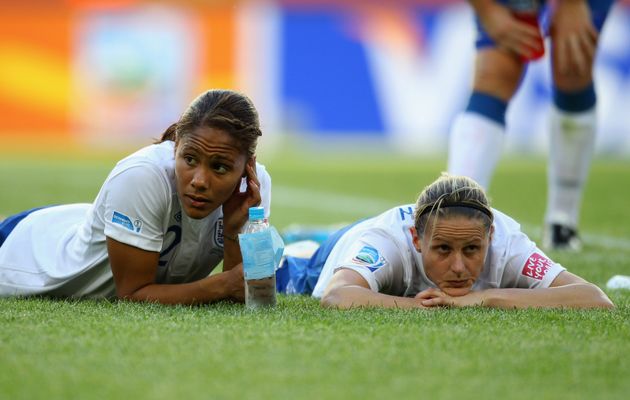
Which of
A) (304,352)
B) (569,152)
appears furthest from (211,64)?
(304,352)

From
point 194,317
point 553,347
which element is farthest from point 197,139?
point 553,347

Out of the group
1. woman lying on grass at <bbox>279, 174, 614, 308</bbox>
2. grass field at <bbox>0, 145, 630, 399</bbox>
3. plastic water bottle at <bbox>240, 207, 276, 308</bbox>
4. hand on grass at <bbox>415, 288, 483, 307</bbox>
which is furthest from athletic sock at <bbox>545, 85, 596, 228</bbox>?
plastic water bottle at <bbox>240, 207, 276, 308</bbox>

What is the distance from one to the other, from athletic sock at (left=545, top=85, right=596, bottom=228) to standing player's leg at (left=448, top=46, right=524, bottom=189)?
763 mm

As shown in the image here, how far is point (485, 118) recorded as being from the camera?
601 centimetres

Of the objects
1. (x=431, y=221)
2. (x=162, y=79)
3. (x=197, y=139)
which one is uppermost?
(x=197, y=139)

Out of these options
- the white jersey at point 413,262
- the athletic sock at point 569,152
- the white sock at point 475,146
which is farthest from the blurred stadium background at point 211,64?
the white jersey at point 413,262

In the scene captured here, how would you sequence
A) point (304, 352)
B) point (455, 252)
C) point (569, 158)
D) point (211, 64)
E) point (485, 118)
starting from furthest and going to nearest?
point (211, 64), point (569, 158), point (485, 118), point (455, 252), point (304, 352)

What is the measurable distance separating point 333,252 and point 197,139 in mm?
968

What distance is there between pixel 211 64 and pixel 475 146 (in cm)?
1597

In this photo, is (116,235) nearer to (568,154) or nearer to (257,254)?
(257,254)

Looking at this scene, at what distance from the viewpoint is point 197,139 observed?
13.2 ft

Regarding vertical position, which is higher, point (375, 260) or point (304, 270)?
point (375, 260)

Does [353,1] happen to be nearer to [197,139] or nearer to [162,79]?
[162,79]

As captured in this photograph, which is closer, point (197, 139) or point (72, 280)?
point (197, 139)
